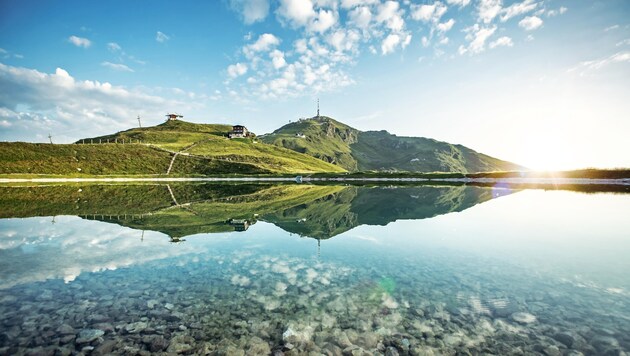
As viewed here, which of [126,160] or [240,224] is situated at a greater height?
[126,160]

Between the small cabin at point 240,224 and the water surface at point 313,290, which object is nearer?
the water surface at point 313,290

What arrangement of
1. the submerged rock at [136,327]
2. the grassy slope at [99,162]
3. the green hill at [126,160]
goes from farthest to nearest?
the green hill at [126,160]
the grassy slope at [99,162]
the submerged rock at [136,327]

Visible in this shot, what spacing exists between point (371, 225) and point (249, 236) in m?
11.6

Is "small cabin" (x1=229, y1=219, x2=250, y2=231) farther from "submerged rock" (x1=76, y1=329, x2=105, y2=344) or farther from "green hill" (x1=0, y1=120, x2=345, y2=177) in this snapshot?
"green hill" (x1=0, y1=120, x2=345, y2=177)

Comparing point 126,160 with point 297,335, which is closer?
point 297,335

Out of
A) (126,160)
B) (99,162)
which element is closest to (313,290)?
(99,162)

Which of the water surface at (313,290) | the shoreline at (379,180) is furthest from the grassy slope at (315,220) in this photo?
the shoreline at (379,180)

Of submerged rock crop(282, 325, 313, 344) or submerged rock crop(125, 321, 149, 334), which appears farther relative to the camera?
submerged rock crop(125, 321, 149, 334)

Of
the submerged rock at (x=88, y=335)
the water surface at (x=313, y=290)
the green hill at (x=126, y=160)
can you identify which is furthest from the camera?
the green hill at (x=126, y=160)

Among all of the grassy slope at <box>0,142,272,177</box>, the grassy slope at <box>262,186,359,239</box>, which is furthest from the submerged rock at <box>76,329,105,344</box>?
the grassy slope at <box>0,142,272,177</box>

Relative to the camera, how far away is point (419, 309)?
1117 centimetres

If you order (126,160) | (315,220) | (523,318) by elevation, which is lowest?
(523,318)

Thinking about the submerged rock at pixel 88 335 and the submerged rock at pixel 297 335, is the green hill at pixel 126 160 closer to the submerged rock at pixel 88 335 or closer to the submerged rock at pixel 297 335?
the submerged rock at pixel 88 335

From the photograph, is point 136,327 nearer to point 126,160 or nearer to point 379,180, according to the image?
point 379,180
